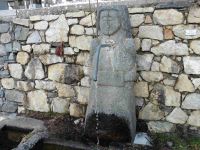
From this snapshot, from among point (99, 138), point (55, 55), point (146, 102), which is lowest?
point (99, 138)

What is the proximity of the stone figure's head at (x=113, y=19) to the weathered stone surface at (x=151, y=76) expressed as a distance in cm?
66

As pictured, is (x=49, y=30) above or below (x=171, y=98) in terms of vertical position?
above

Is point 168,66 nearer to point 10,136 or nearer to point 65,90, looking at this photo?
point 65,90

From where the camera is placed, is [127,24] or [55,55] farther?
[55,55]

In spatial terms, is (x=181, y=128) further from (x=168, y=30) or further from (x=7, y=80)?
(x=7, y=80)

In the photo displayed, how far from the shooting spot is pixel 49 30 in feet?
15.0

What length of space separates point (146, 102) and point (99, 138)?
83 centimetres

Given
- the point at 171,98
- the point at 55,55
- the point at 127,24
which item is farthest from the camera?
the point at 55,55

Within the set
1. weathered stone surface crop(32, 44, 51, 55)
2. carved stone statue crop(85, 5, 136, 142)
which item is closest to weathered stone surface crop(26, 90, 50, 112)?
weathered stone surface crop(32, 44, 51, 55)

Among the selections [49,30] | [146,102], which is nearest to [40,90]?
[49,30]

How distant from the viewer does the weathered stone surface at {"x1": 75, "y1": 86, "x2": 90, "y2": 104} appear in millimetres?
4496

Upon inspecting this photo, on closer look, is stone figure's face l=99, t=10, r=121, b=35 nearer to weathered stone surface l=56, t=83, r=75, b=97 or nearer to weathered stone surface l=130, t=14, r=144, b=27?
weathered stone surface l=130, t=14, r=144, b=27

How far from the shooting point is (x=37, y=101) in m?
4.84

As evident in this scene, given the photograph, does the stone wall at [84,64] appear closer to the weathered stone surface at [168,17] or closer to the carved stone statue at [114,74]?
the weathered stone surface at [168,17]
